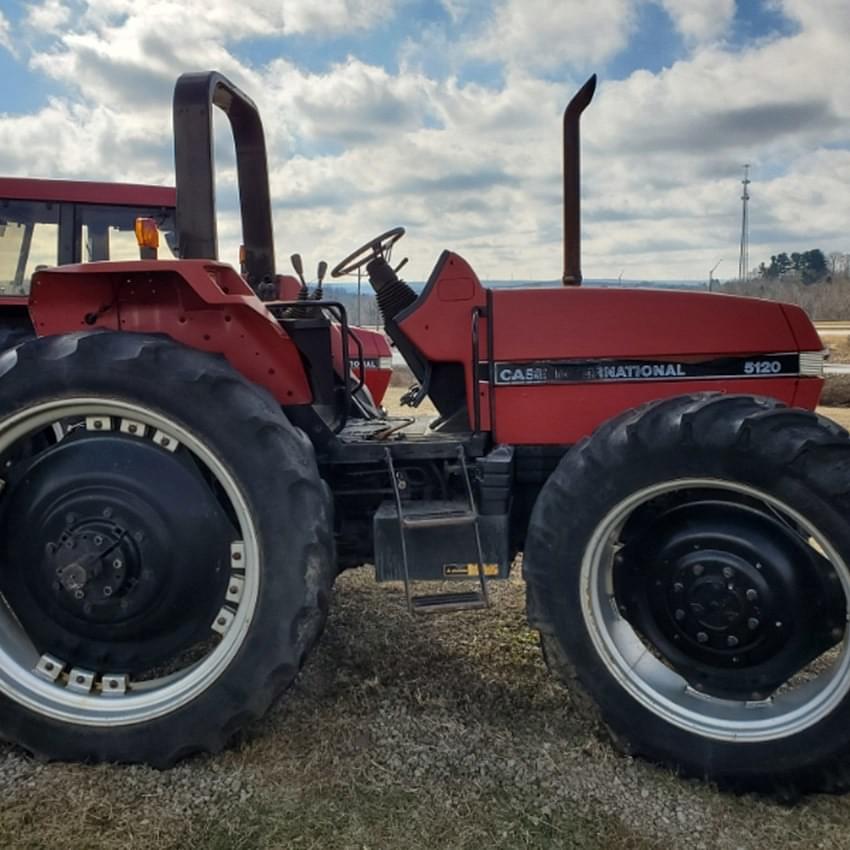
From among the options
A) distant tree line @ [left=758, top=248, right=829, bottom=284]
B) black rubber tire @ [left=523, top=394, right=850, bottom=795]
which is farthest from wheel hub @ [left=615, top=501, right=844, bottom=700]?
distant tree line @ [left=758, top=248, right=829, bottom=284]

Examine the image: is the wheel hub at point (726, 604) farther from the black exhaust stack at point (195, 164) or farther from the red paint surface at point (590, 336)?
the black exhaust stack at point (195, 164)

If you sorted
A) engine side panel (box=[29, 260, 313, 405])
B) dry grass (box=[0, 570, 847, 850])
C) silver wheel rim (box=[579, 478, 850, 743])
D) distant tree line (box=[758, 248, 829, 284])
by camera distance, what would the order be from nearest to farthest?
1. dry grass (box=[0, 570, 847, 850])
2. silver wheel rim (box=[579, 478, 850, 743])
3. engine side panel (box=[29, 260, 313, 405])
4. distant tree line (box=[758, 248, 829, 284])

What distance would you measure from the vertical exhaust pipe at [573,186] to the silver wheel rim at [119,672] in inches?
60.8

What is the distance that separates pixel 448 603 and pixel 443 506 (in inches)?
13.8

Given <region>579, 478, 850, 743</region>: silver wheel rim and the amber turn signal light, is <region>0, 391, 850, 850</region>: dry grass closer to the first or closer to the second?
<region>579, 478, 850, 743</region>: silver wheel rim

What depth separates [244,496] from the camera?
2.46 meters

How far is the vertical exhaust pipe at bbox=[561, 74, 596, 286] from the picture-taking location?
2.95 metres

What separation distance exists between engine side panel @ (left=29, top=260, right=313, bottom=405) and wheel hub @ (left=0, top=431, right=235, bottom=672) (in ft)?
1.29

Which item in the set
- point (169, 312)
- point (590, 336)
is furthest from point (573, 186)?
point (169, 312)

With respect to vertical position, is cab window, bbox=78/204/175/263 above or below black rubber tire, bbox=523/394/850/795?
above

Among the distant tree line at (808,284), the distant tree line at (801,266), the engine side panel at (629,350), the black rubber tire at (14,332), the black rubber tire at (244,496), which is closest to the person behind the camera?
the black rubber tire at (244,496)

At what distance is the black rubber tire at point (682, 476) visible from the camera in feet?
7.39

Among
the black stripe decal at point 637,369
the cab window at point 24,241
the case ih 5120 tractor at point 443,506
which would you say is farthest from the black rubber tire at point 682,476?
the cab window at point 24,241

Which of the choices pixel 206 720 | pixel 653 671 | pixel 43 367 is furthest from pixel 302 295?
pixel 653 671
